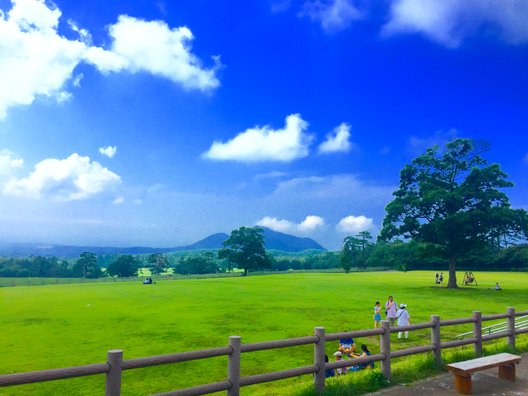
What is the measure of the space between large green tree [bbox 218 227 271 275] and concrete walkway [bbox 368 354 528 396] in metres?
98.0

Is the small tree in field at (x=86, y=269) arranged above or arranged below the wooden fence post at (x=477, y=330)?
below

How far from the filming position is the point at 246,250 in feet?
355

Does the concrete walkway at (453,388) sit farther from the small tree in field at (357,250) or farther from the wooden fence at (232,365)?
the small tree in field at (357,250)

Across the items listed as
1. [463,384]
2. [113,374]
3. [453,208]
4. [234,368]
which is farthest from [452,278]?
[113,374]

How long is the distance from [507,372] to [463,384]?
1.71 meters

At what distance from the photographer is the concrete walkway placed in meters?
8.58

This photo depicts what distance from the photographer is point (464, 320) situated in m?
10.7

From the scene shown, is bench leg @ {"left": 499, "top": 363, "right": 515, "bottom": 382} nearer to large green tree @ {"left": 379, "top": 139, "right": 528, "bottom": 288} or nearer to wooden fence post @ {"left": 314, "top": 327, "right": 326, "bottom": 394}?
wooden fence post @ {"left": 314, "top": 327, "right": 326, "bottom": 394}

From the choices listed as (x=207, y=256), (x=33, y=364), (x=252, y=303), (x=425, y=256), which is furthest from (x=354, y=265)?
(x=33, y=364)

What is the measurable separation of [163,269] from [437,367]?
Answer: 159370 mm

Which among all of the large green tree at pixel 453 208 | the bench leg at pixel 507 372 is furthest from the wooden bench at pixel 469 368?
the large green tree at pixel 453 208

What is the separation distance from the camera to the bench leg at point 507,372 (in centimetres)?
941

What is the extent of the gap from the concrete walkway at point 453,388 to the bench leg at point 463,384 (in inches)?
4.6

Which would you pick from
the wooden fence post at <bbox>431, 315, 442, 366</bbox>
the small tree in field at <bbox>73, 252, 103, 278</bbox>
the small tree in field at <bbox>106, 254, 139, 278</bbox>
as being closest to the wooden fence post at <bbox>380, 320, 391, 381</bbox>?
the wooden fence post at <bbox>431, 315, 442, 366</bbox>
